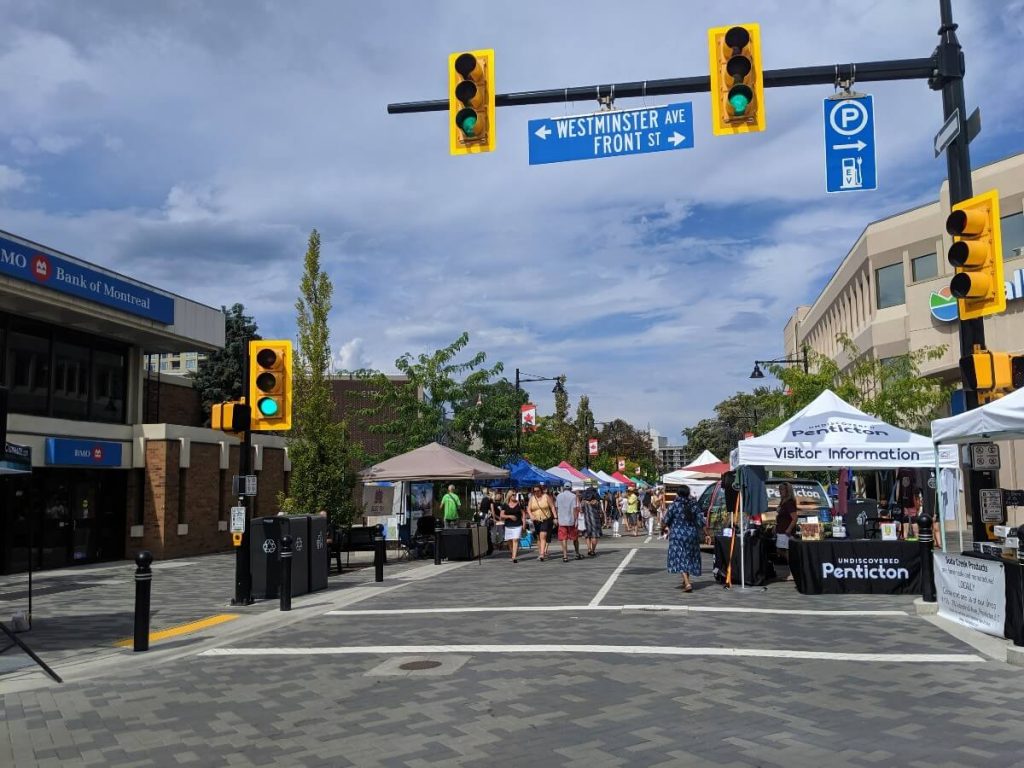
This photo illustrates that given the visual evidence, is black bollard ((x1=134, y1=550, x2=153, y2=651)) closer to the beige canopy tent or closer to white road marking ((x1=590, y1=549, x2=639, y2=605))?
white road marking ((x1=590, y1=549, x2=639, y2=605))

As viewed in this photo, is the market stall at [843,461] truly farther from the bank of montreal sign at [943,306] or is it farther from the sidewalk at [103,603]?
the bank of montreal sign at [943,306]

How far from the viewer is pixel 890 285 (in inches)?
1563

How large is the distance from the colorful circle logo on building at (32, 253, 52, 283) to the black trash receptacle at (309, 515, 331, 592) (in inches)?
348

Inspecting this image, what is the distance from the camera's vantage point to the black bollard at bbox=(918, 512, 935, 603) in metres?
11.1

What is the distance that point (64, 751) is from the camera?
19.0 ft

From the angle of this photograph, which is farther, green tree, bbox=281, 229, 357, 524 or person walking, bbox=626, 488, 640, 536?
person walking, bbox=626, 488, 640, 536

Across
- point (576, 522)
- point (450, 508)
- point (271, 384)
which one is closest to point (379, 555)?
point (271, 384)

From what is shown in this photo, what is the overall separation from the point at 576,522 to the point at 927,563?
9.89 metres

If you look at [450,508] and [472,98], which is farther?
[450,508]

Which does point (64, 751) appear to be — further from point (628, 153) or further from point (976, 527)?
point (976, 527)

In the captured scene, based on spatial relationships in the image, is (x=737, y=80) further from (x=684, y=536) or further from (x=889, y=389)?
(x=889, y=389)

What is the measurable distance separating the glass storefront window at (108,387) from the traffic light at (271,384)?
38.6 ft

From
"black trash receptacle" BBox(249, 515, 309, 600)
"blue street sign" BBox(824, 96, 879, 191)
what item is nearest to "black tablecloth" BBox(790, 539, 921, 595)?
"blue street sign" BBox(824, 96, 879, 191)

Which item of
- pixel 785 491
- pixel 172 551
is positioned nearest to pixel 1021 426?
pixel 785 491
